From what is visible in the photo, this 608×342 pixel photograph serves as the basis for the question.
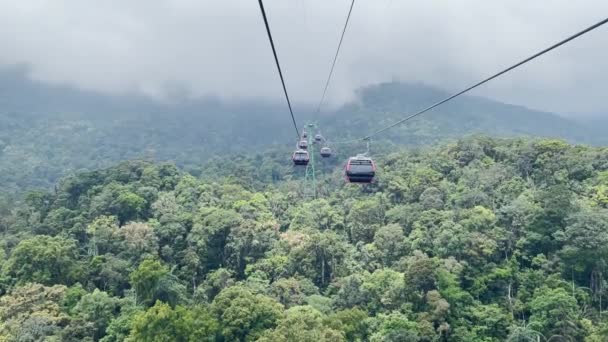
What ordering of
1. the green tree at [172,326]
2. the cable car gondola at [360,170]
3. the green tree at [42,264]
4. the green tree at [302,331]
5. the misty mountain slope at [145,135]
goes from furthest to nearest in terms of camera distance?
the misty mountain slope at [145,135] → the green tree at [42,264] → the green tree at [172,326] → the green tree at [302,331] → the cable car gondola at [360,170]

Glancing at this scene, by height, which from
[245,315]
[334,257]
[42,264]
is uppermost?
[334,257]

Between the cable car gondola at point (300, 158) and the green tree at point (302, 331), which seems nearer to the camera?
the green tree at point (302, 331)

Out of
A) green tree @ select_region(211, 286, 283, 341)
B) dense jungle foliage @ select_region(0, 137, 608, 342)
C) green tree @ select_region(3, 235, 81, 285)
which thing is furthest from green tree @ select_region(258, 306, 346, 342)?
green tree @ select_region(3, 235, 81, 285)

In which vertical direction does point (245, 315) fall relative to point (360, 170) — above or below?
below

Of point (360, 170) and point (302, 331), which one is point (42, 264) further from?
point (360, 170)

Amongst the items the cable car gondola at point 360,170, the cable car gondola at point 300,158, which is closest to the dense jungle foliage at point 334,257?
the cable car gondola at point 300,158

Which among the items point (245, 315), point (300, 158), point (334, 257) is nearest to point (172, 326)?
point (245, 315)

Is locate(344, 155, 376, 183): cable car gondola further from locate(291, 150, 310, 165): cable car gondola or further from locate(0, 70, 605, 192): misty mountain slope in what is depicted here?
locate(0, 70, 605, 192): misty mountain slope

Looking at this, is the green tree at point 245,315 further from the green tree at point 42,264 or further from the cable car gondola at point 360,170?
the green tree at point 42,264

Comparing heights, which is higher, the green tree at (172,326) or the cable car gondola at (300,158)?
the cable car gondola at (300,158)
